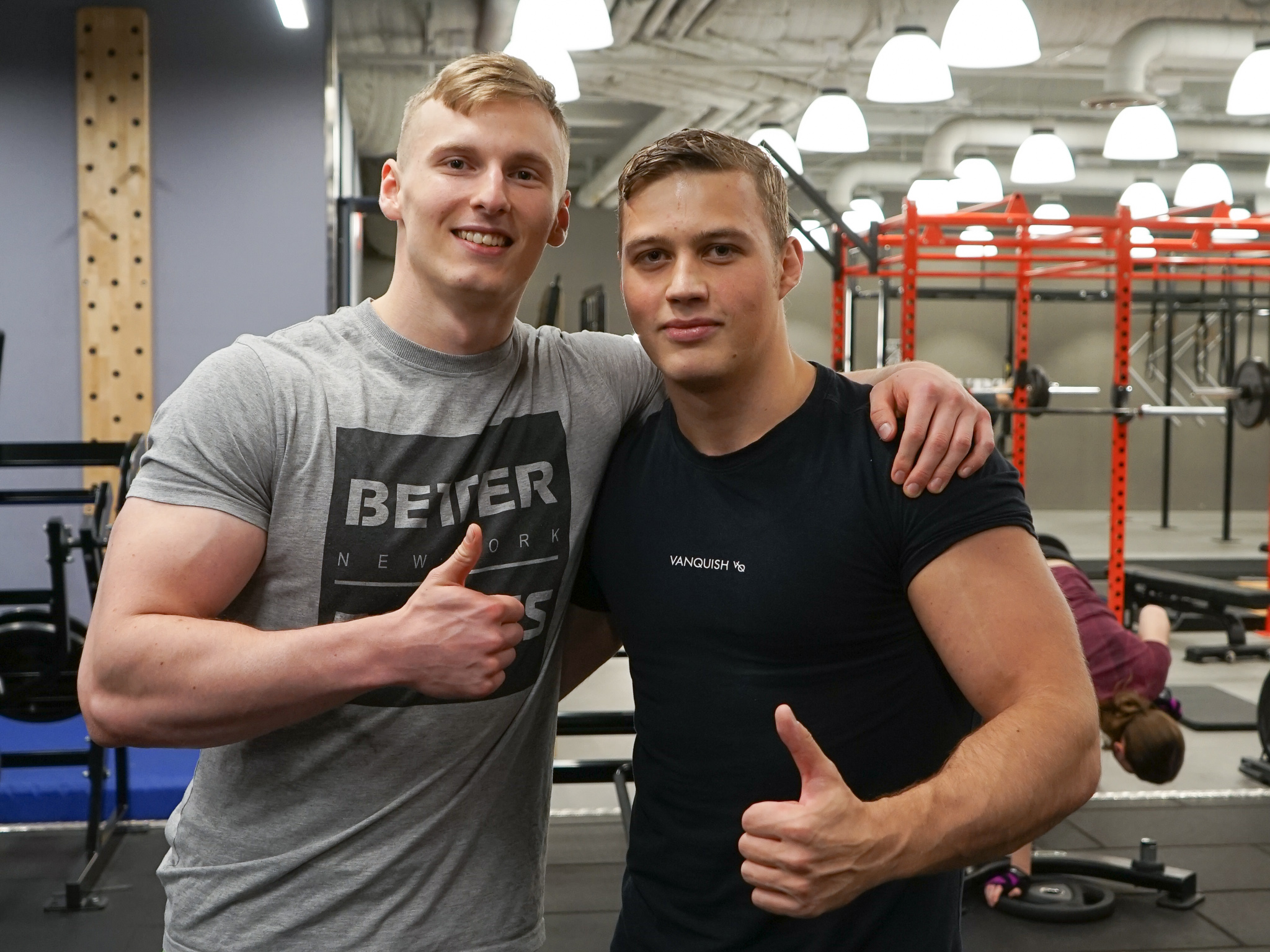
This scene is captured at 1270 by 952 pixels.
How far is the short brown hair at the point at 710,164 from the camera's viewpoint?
1.47 m

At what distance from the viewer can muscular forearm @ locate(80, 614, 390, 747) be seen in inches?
47.0

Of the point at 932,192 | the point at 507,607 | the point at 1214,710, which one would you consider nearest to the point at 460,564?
the point at 507,607

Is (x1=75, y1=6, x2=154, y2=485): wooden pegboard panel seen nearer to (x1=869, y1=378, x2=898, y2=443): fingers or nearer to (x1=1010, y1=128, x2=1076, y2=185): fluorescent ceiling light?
(x1=869, y1=378, x2=898, y2=443): fingers

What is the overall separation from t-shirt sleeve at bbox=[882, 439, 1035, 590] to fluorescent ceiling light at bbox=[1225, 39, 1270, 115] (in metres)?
4.71

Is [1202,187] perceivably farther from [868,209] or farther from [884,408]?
[884,408]

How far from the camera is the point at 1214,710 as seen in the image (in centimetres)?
589

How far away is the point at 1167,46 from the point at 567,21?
172 inches

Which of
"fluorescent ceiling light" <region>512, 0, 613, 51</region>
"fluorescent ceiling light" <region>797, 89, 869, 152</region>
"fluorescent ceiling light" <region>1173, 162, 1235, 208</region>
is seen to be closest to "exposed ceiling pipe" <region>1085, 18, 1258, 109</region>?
"fluorescent ceiling light" <region>1173, 162, 1235, 208</region>

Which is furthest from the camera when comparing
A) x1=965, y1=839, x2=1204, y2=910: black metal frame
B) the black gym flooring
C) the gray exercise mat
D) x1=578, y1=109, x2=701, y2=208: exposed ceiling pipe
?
x1=578, y1=109, x2=701, y2=208: exposed ceiling pipe

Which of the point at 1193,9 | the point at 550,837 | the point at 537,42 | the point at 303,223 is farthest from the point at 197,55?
the point at 1193,9

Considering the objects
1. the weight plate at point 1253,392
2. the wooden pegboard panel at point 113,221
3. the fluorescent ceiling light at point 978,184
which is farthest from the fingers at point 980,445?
the weight plate at point 1253,392

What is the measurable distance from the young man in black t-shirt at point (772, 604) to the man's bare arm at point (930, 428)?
2 centimetres

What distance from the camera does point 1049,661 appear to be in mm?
1260

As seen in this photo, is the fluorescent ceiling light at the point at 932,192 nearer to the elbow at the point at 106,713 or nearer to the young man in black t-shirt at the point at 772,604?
the young man in black t-shirt at the point at 772,604
